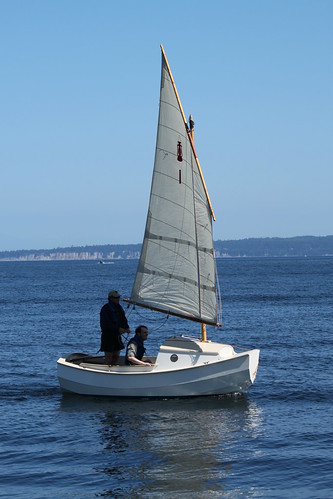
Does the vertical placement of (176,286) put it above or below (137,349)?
above

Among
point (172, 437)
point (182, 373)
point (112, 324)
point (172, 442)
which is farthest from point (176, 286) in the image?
point (172, 442)

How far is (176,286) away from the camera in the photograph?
87.7ft

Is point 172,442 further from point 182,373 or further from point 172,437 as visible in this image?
point 182,373

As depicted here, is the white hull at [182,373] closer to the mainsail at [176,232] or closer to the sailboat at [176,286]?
the sailboat at [176,286]

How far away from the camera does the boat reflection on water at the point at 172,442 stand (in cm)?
1769

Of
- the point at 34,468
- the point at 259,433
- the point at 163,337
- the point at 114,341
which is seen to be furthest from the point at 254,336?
the point at 34,468

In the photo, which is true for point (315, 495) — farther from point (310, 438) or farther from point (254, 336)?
point (254, 336)

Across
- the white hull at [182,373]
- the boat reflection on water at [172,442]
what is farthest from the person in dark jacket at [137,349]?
the boat reflection on water at [172,442]

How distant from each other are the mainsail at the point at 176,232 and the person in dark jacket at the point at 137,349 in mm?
1504

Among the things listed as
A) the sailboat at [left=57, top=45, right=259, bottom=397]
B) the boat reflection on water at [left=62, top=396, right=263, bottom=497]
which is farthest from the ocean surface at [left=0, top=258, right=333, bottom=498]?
the sailboat at [left=57, top=45, right=259, bottom=397]

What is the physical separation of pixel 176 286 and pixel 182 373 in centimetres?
309

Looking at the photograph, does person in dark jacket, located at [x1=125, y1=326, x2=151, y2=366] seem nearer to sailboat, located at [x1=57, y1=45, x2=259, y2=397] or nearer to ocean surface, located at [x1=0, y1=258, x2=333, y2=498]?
sailboat, located at [x1=57, y1=45, x2=259, y2=397]

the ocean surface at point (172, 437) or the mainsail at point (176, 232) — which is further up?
the mainsail at point (176, 232)

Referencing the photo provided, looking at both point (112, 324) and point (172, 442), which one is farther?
point (112, 324)
